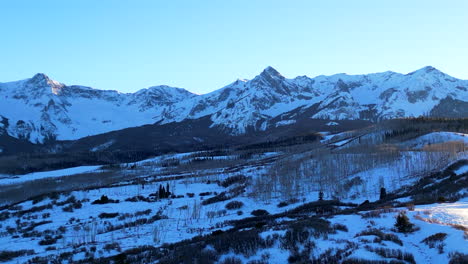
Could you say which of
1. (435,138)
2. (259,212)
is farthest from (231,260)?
(435,138)

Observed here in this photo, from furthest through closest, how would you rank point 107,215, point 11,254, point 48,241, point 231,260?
point 107,215 < point 48,241 < point 11,254 < point 231,260

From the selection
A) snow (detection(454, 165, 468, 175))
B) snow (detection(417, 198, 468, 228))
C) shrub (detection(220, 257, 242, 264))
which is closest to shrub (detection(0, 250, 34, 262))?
shrub (detection(220, 257, 242, 264))

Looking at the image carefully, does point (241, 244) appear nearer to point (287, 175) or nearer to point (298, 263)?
point (298, 263)

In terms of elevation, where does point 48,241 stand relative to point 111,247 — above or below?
below

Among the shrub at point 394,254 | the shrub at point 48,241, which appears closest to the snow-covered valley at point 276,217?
the shrub at point 394,254

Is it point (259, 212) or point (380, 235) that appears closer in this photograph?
point (380, 235)

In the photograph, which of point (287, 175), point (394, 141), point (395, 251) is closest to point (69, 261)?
point (395, 251)

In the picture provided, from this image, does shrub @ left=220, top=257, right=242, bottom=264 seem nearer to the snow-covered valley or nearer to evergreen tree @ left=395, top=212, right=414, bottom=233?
the snow-covered valley

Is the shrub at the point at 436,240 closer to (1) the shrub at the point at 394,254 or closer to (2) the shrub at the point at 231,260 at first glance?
(1) the shrub at the point at 394,254

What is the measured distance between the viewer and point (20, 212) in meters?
46.8

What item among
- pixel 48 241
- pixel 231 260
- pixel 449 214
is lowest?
pixel 48 241

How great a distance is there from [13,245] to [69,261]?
31.1 feet

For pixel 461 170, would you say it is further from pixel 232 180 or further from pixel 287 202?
pixel 232 180

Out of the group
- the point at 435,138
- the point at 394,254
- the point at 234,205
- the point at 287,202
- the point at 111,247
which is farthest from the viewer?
the point at 435,138
